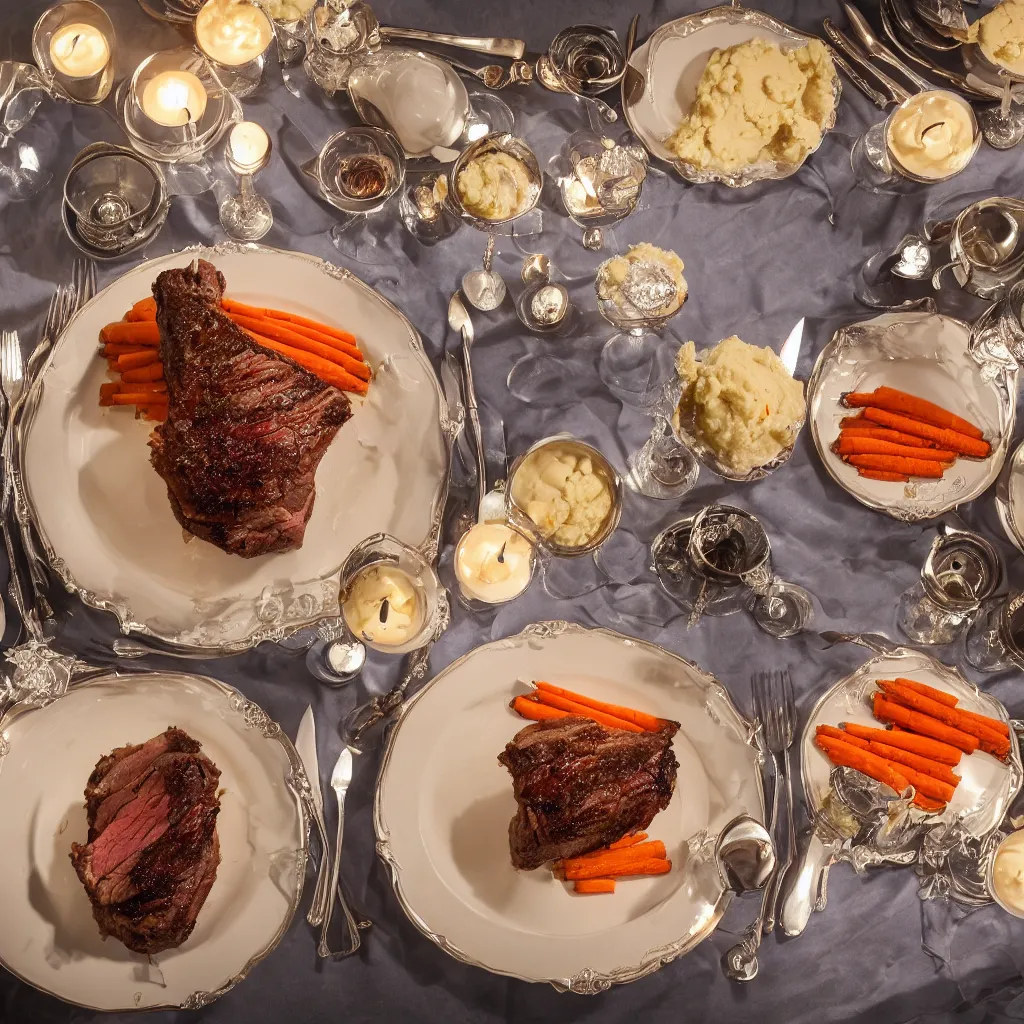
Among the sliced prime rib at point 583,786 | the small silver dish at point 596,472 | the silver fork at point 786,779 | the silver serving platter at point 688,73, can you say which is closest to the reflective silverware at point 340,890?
the sliced prime rib at point 583,786

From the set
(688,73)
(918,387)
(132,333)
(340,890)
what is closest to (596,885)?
(340,890)

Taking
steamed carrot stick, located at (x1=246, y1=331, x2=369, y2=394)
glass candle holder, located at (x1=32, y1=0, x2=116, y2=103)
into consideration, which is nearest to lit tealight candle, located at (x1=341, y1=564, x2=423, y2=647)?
steamed carrot stick, located at (x1=246, y1=331, x2=369, y2=394)

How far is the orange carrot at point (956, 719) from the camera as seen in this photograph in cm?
302

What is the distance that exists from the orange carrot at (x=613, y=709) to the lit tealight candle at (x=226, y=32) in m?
2.09

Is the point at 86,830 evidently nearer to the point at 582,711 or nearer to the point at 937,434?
the point at 582,711

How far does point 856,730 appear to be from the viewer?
3029 mm

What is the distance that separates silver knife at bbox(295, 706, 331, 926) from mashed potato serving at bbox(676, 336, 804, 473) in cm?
143

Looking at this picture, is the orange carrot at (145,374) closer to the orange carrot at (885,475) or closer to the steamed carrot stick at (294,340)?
the steamed carrot stick at (294,340)

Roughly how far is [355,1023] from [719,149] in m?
2.82

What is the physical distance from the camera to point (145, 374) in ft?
9.78

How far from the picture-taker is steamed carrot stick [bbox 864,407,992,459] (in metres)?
3.09

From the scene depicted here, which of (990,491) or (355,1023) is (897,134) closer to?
(990,491)

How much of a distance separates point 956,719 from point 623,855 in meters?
1.05

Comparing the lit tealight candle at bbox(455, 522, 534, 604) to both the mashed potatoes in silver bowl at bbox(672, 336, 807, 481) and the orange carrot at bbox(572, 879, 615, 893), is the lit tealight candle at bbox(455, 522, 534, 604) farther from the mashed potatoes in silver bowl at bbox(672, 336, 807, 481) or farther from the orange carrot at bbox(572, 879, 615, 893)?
the orange carrot at bbox(572, 879, 615, 893)
